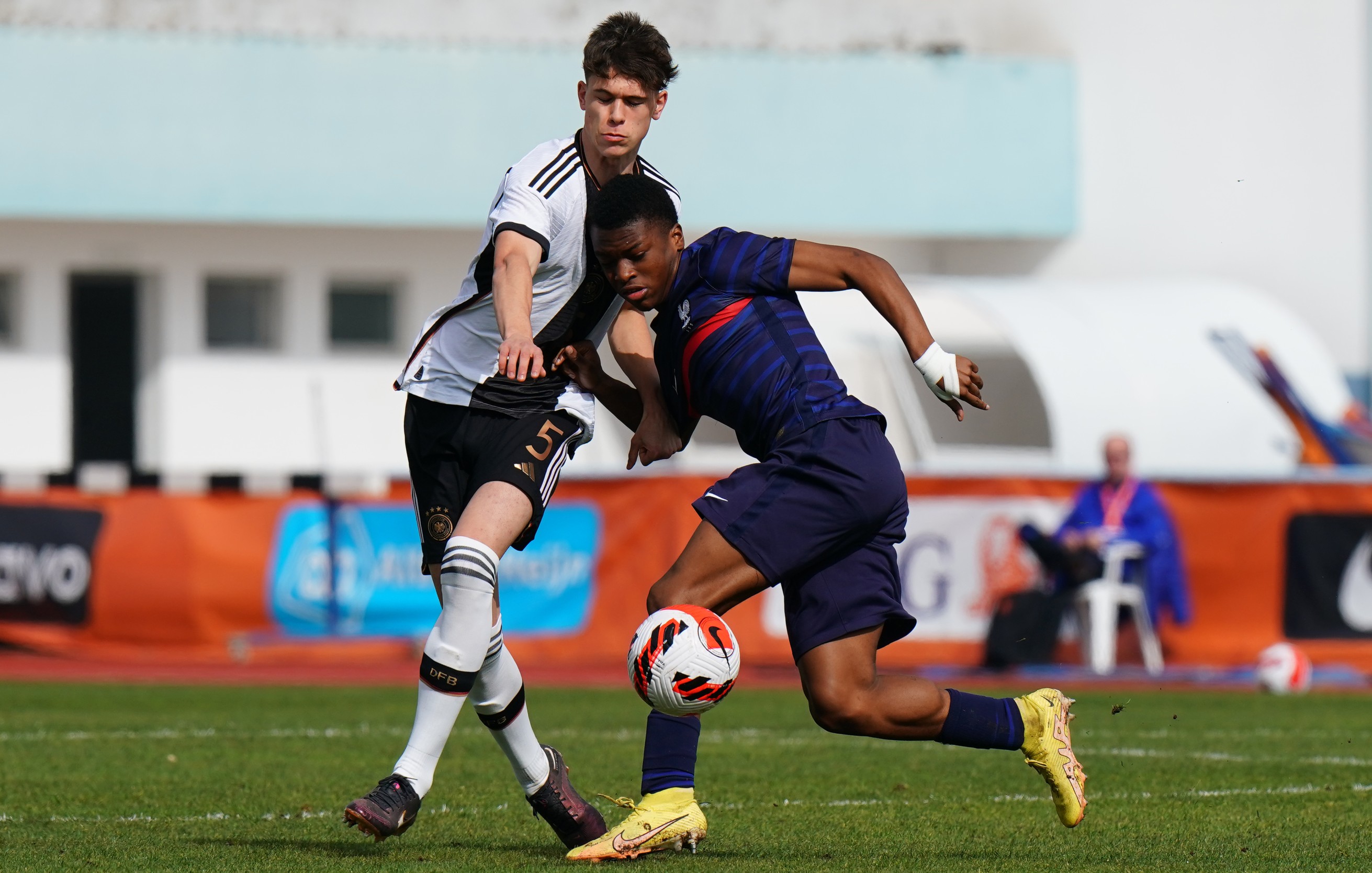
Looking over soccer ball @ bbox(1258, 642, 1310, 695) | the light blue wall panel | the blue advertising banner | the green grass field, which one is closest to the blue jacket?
soccer ball @ bbox(1258, 642, 1310, 695)

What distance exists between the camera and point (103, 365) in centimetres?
2302

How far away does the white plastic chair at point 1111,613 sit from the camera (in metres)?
14.2

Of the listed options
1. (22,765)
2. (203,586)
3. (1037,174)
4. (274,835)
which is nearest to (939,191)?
(1037,174)

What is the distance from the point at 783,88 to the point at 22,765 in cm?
1665

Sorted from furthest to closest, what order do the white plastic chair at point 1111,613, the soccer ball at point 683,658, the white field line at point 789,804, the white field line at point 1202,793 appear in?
the white plastic chair at point 1111,613 → the white field line at point 1202,793 → the white field line at point 789,804 → the soccer ball at point 683,658

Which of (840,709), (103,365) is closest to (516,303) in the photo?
(840,709)

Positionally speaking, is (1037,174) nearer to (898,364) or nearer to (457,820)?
(898,364)

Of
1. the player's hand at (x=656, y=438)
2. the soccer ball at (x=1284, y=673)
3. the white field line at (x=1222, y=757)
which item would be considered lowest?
the soccer ball at (x=1284, y=673)

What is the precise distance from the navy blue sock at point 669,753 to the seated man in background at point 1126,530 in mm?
8827

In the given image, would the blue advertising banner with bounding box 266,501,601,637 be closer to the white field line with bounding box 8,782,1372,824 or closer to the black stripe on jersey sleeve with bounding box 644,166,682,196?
the white field line with bounding box 8,782,1372,824

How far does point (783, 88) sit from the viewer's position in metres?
23.3

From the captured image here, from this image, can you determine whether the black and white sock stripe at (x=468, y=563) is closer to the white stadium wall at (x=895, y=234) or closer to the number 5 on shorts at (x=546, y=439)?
the number 5 on shorts at (x=546, y=439)

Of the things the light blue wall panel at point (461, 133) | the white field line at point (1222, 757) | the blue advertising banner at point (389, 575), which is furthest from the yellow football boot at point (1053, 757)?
the light blue wall panel at point (461, 133)

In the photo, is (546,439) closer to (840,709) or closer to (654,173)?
(654,173)
